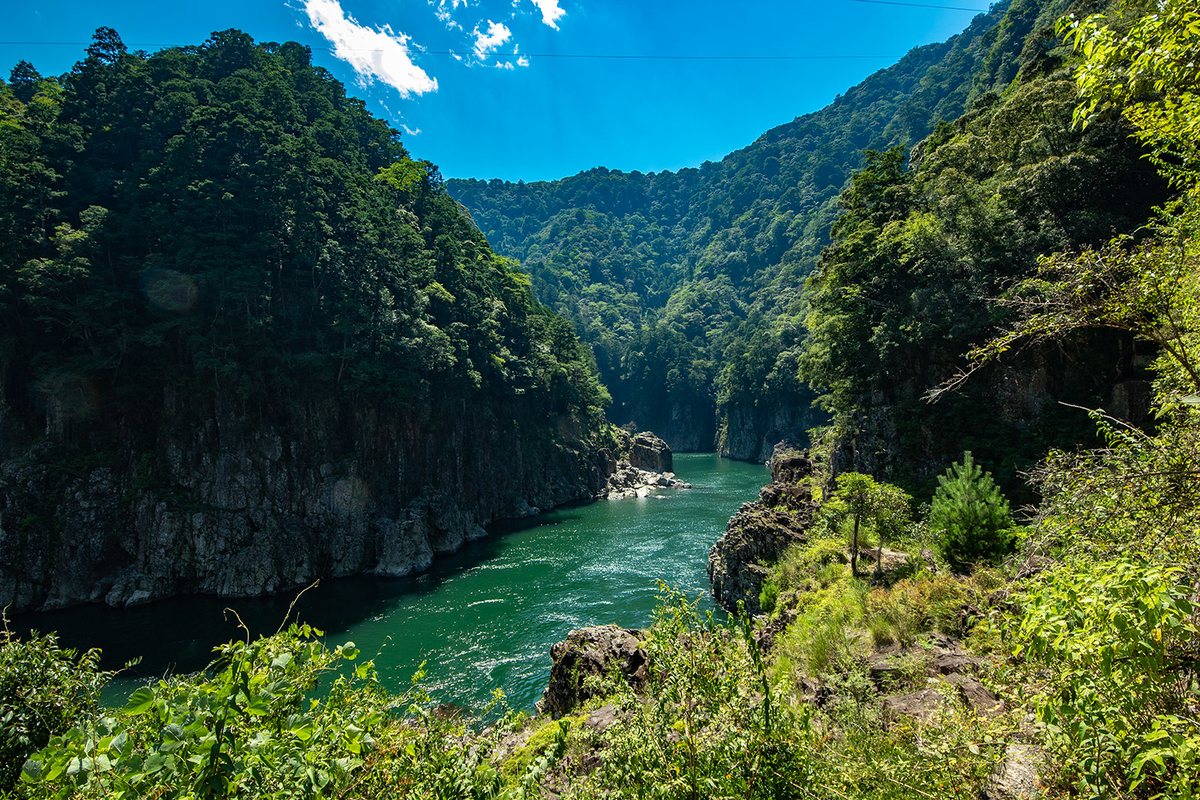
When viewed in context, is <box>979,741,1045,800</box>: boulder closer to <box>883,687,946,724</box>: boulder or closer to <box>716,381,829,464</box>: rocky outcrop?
<box>883,687,946,724</box>: boulder

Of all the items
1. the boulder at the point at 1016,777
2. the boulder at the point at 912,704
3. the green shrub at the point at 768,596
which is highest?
the boulder at the point at 1016,777

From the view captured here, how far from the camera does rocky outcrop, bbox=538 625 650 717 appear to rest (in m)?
10.5

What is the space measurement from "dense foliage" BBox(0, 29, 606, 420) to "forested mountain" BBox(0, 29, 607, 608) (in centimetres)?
12

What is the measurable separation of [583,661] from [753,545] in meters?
10.1

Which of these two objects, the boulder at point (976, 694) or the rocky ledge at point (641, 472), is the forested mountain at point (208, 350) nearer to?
the rocky ledge at point (641, 472)

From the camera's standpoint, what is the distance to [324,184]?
3195 centimetres

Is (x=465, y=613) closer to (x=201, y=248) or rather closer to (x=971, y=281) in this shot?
(x=201, y=248)

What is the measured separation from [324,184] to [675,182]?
160 meters

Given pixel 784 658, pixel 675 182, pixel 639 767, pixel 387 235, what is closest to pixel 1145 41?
pixel 639 767

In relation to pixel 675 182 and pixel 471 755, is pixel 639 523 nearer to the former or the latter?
pixel 471 755

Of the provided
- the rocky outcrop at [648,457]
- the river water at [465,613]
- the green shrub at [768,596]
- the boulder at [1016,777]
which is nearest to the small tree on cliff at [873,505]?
the green shrub at [768,596]

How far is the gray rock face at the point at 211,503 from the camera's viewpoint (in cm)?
2167

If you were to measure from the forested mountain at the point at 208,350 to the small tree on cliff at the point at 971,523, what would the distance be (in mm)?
25034

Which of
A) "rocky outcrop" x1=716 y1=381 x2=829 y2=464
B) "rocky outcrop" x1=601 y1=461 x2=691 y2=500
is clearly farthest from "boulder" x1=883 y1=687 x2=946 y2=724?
"rocky outcrop" x1=716 y1=381 x2=829 y2=464
